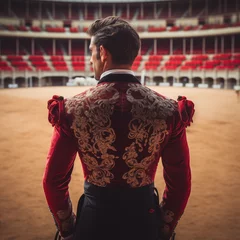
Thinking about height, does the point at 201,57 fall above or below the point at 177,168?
above

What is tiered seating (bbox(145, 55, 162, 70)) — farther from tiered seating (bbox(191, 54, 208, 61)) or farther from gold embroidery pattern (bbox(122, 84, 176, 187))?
gold embroidery pattern (bbox(122, 84, 176, 187))

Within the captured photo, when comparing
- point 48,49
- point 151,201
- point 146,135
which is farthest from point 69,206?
point 48,49

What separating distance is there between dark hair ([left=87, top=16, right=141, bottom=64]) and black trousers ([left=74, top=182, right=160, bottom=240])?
622 millimetres

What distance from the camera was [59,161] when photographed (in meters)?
1.62

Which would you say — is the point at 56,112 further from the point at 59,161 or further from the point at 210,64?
the point at 210,64

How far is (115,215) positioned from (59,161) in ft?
1.20

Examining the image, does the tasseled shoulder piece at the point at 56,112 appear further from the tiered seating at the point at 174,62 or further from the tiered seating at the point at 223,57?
the tiered seating at the point at 223,57

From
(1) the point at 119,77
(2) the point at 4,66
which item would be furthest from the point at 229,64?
(1) the point at 119,77

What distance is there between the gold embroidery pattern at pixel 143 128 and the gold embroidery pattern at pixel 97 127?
0.26 feet

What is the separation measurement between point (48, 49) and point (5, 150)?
94.0 feet

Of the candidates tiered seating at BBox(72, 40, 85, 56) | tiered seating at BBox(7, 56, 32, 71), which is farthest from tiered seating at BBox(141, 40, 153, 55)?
tiered seating at BBox(7, 56, 32, 71)

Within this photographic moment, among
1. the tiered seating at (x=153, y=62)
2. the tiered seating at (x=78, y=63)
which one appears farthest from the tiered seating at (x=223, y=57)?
the tiered seating at (x=78, y=63)

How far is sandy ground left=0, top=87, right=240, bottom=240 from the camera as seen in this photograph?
11.5 ft

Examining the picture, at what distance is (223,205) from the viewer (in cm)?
412
